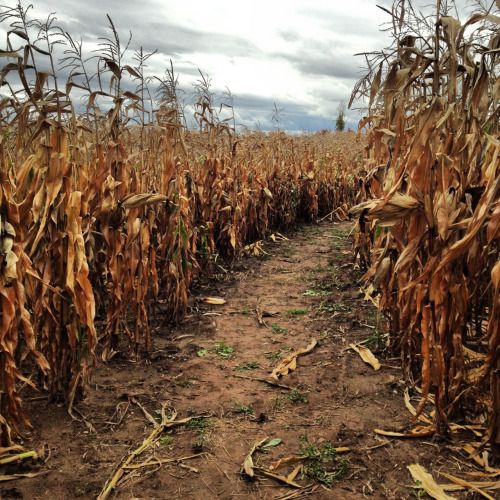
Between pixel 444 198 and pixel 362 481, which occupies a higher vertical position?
pixel 444 198

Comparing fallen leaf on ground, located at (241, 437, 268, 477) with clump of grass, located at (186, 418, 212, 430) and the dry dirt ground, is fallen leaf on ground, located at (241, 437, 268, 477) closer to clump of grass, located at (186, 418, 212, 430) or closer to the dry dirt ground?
the dry dirt ground

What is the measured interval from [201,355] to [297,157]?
6.69 metres

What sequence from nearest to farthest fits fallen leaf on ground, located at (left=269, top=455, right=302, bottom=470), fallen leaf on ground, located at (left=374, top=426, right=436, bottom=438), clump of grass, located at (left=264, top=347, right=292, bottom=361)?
fallen leaf on ground, located at (left=269, top=455, right=302, bottom=470) → fallen leaf on ground, located at (left=374, top=426, right=436, bottom=438) → clump of grass, located at (left=264, top=347, right=292, bottom=361)

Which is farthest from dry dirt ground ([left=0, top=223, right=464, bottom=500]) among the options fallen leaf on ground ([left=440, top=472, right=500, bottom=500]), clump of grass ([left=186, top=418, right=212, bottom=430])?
fallen leaf on ground ([left=440, top=472, right=500, bottom=500])

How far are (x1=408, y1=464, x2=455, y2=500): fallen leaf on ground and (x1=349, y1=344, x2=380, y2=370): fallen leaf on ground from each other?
1221 millimetres

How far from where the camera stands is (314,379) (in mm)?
3693

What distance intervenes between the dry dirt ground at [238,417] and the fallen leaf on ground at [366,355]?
0.16ft

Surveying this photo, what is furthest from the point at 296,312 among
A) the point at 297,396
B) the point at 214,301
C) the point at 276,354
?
the point at 297,396

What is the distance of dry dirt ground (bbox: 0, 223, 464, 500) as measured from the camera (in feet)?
8.32

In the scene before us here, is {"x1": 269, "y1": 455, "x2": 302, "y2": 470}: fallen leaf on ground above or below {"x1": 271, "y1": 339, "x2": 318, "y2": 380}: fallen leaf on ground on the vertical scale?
below

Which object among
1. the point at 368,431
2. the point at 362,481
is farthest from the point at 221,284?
the point at 362,481

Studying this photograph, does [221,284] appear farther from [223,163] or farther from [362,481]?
[362,481]

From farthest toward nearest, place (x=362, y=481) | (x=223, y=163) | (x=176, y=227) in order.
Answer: (x=223, y=163) < (x=176, y=227) < (x=362, y=481)

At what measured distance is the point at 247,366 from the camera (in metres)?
3.96
